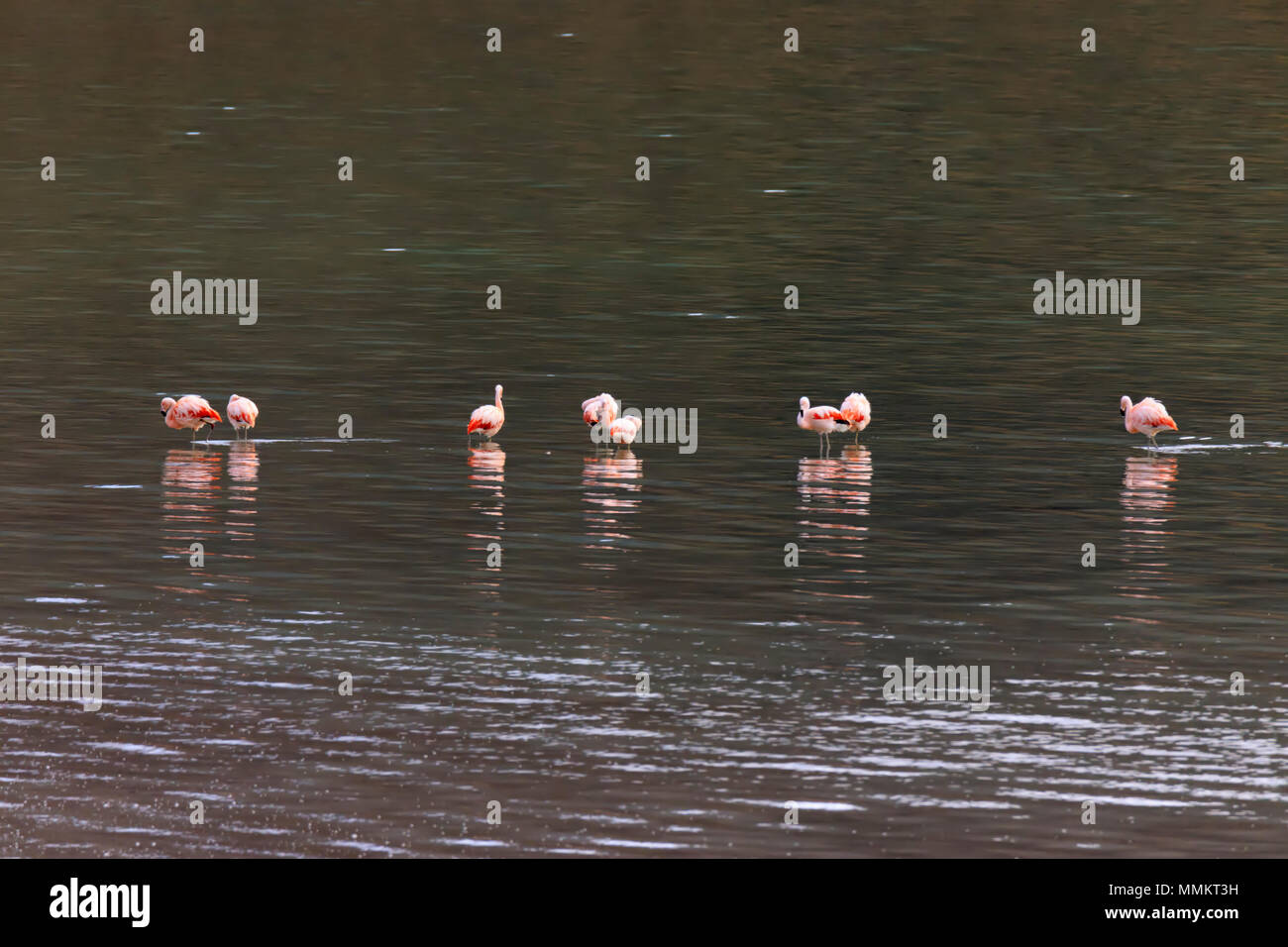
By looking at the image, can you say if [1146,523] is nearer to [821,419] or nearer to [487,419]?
[821,419]

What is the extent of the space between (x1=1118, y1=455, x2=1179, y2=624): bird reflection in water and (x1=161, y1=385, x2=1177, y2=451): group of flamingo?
0.70m

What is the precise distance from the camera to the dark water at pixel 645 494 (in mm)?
19094

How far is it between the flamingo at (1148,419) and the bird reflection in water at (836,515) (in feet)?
13.6

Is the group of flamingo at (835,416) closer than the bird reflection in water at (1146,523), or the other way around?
the bird reflection in water at (1146,523)

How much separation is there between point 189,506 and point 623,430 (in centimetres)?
708

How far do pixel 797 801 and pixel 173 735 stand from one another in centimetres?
572

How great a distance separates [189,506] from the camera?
30500mm

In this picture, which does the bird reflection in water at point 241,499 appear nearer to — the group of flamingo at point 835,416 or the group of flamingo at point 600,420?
the group of flamingo at point 600,420
